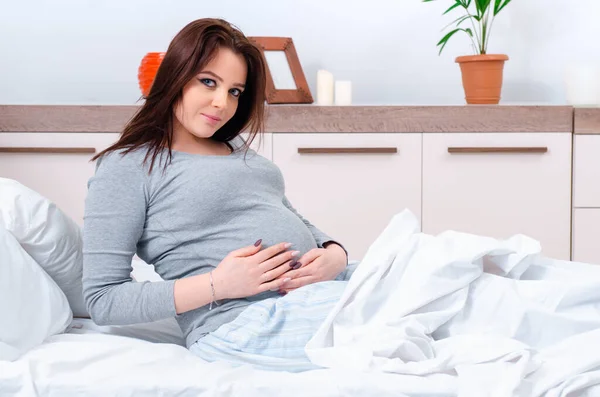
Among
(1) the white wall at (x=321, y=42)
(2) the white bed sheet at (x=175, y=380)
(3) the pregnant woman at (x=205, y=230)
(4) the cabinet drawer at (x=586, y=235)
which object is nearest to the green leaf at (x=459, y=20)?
(1) the white wall at (x=321, y=42)

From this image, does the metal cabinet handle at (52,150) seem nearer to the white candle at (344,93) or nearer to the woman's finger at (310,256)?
the white candle at (344,93)

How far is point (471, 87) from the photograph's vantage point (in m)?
3.08

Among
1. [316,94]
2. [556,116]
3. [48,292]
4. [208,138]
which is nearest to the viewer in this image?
[48,292]

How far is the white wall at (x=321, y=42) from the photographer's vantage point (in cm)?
343

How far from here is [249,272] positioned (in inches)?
54.7

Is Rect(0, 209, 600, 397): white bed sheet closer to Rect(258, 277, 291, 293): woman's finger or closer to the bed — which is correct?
the bed

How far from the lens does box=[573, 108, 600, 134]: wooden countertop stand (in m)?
2.91

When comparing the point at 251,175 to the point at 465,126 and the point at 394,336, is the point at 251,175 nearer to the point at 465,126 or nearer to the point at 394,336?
the point at 394,336

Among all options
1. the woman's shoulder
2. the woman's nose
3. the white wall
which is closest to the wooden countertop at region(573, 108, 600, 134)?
the white wall

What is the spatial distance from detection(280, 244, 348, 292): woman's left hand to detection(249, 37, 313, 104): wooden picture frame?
1596 mm

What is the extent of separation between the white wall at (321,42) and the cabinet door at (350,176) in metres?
0.56

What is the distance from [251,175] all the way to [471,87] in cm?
172

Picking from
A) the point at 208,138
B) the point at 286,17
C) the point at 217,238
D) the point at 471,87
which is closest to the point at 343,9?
Answer: the point at 286,17

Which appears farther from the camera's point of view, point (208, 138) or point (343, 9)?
point (343, 9)
